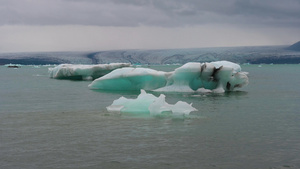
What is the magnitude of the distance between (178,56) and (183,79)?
70915 millimetres

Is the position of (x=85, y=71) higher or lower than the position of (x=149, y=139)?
higher

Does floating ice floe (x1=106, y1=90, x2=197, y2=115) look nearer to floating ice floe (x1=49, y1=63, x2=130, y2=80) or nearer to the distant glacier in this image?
floating ice floe (x1=49, y1=63, x2=130, y2=80)

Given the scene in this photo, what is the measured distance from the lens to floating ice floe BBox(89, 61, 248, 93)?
20.8 metres

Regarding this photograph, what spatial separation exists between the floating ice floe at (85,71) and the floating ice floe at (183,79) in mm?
10588

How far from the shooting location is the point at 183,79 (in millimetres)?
20938

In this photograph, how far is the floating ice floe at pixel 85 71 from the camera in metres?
33.7

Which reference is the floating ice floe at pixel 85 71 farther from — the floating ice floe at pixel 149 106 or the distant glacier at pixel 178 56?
the distant glacier at pixel 178 56

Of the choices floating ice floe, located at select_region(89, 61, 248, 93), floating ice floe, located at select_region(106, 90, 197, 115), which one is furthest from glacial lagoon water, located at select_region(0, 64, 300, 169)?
floating ice floe, located at select_region(89, 61, 248, 93)

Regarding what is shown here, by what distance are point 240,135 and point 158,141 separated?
210 cm

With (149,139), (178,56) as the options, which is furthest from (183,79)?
(178,56)

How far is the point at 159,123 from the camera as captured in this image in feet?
35.9

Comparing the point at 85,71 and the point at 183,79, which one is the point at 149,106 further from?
the point at 85,71

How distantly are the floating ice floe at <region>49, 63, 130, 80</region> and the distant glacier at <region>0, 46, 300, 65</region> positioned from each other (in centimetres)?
5252

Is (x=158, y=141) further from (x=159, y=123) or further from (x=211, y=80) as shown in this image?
(x=211, y=80)
